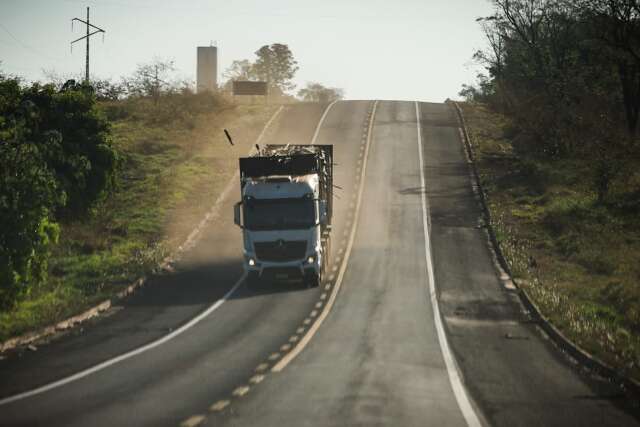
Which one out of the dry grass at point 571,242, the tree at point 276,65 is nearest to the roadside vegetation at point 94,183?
the dry grass at point 571,242

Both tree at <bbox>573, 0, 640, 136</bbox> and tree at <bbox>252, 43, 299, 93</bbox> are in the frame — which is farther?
tree at <bbox>252, 43, 299, 93</bbox>

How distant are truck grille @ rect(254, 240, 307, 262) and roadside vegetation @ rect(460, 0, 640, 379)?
862 centimetres

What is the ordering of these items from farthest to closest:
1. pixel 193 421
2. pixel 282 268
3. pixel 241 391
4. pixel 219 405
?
pixel 282 268, pixel 241 391, pixel 219 405, pixel 193 421

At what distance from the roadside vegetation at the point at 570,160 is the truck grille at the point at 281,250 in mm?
8618

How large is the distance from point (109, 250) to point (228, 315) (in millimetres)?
12722

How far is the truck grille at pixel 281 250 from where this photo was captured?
29859 mm

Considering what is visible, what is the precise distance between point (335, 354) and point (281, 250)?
9.26 meters

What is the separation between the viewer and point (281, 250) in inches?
1178

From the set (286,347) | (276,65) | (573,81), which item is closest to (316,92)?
(276,65)

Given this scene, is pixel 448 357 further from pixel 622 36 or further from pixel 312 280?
pixel 622 36

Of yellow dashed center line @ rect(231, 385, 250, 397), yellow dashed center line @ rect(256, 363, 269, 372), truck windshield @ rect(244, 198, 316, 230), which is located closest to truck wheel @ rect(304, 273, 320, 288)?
truck windshield @ rect(244, 198, 316, 230)

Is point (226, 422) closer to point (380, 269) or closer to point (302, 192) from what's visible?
point (302, 192)

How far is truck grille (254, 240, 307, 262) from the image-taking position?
29859 millimetres

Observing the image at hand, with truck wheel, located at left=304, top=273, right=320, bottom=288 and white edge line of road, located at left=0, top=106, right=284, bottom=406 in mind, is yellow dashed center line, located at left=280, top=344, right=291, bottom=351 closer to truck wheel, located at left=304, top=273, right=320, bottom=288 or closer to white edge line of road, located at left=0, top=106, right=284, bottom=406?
white edge line of road, located at left=0, top=106, right=284, bottom=406
